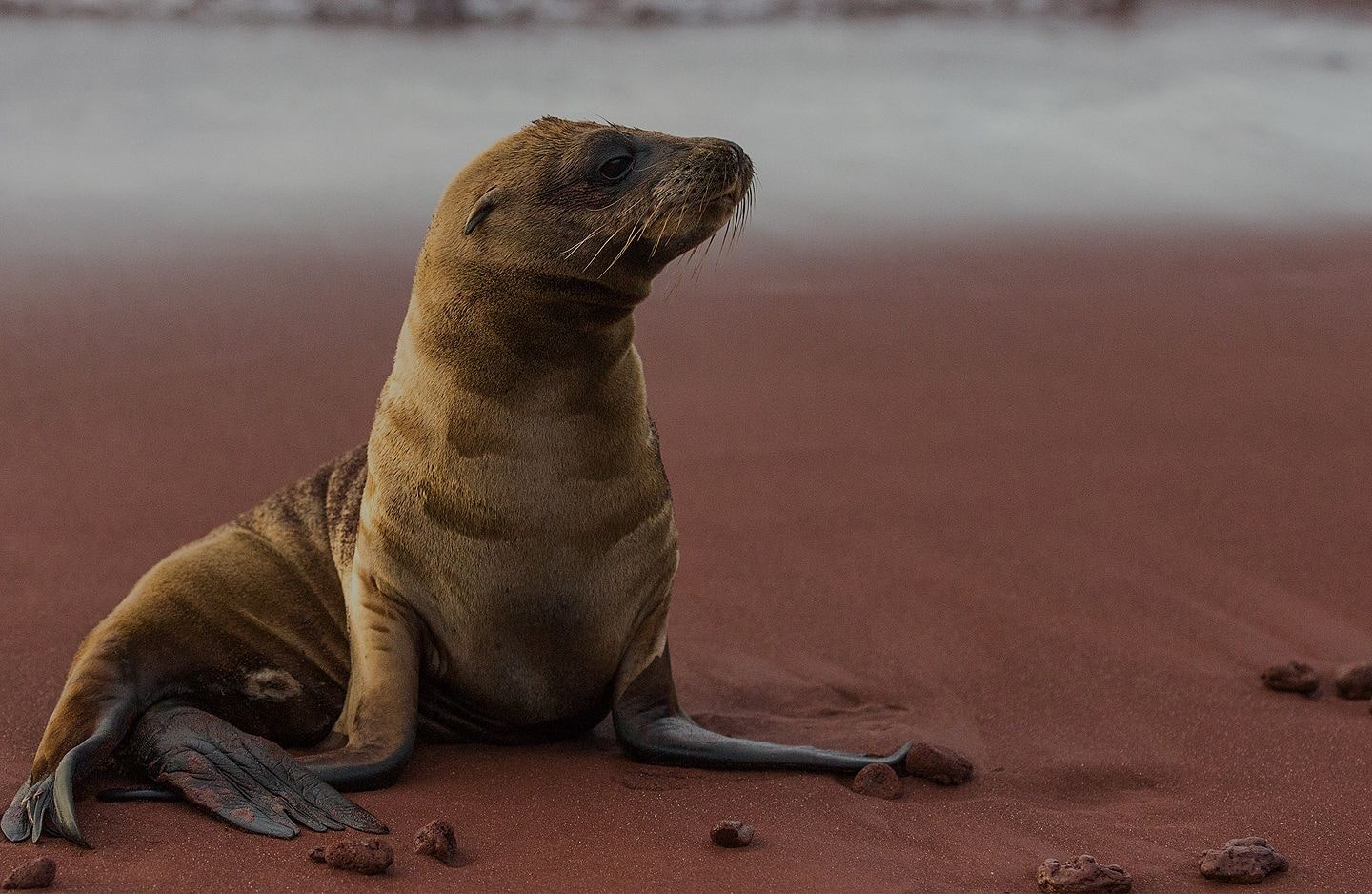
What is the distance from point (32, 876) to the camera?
273 cm

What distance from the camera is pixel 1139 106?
1259 centimetres

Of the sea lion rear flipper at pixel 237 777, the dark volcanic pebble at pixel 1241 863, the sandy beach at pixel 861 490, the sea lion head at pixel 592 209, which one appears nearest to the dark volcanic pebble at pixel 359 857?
the sandy beach at pixel 861 490

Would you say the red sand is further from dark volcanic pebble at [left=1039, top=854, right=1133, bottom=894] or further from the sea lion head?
the sea lion head

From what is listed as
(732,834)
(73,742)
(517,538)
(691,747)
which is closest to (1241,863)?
(732,834)

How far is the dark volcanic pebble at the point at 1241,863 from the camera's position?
3059mm

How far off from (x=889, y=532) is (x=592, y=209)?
2.22 metres

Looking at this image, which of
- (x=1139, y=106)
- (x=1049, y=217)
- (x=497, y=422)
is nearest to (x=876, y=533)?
(x=497, y=422)

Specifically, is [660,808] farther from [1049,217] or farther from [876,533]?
[1049,217]

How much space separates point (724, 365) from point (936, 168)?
405cm

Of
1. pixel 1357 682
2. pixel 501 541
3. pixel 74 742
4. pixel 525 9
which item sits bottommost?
pixel 1357 682

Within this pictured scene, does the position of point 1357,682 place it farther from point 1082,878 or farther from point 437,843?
point 437,843

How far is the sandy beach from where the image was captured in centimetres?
326

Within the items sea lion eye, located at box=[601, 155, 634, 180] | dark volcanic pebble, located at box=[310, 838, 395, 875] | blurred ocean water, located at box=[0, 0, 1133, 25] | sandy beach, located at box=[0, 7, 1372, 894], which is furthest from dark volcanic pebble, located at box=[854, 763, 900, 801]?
blurred ocean water, located at box=[0, 0, 1133, 25]

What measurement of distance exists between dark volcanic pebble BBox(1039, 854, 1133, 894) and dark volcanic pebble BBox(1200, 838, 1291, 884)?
0.17 m
